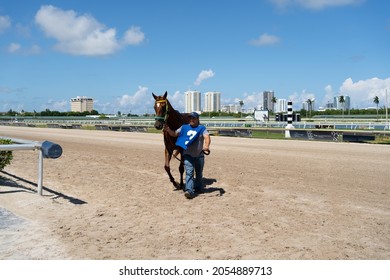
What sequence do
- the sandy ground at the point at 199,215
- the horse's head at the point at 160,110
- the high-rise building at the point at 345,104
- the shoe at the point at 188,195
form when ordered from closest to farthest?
the sandy ground at the point at 199,215, the shoe at the point at 188,195, the horse's head at the point at 160,110, the high-rise building at the point at 345,104

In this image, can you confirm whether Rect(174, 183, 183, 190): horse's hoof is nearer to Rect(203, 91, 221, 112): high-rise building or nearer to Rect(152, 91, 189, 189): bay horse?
Rect(152, 91, 189, 189): bay horse

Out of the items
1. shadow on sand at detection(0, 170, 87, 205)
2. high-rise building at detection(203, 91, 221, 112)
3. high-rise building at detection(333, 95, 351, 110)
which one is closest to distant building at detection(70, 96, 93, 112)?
high-rise building at detection(203, 91, 221, 112)

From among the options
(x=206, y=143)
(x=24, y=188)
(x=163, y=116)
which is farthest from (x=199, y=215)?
(x=24, y=188)

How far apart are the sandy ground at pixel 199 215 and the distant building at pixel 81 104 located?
16121 centimetres

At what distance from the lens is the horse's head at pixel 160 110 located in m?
7.18

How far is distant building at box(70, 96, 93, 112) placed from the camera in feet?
541

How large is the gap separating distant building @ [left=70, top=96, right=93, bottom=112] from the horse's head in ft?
533

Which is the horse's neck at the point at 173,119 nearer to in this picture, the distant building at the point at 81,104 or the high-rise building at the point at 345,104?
the high-rise building at the point at 345,104

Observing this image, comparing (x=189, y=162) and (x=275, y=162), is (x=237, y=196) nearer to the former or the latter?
(x=189, y=162)

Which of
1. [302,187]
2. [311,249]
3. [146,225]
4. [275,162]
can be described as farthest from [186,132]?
[275,162]

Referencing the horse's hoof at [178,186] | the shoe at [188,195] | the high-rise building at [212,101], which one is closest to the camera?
the shoe at [188,195]

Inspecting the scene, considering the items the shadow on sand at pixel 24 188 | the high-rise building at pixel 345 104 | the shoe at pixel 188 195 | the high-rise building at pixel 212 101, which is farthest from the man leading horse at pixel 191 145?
the high-rise building at pixel 212 101

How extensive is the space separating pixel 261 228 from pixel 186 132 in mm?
2567
